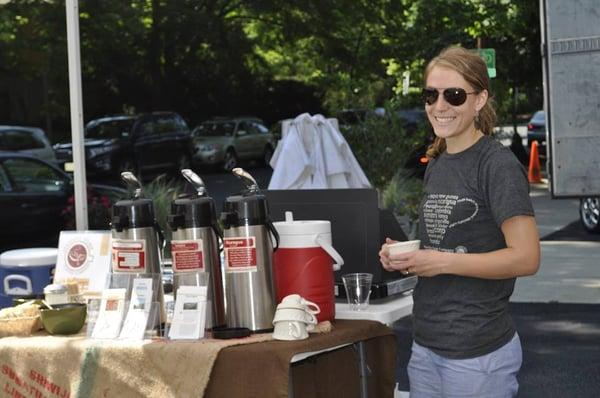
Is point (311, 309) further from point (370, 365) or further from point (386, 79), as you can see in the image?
point (386, 79)

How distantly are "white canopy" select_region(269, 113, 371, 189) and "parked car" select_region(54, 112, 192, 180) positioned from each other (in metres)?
1.31

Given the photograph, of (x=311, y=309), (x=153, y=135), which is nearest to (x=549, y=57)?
(x=153, y=135)

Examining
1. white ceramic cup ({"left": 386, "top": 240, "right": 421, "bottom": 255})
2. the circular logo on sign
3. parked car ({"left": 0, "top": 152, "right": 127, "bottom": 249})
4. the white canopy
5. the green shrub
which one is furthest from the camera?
the green shrub

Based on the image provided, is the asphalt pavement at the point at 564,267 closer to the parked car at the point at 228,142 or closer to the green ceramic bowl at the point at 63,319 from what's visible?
the parked car at the point at 228,142

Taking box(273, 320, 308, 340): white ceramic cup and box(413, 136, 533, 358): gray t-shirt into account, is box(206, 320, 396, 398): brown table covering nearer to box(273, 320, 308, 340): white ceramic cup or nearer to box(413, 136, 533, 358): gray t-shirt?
box(273, 320, 308, 340): white ceramic cup

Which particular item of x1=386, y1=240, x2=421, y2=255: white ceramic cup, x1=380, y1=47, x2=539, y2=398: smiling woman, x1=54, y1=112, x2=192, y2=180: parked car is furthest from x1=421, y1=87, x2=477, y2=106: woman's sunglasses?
x1=54, y1=112, x2=192, y2=180: parked car

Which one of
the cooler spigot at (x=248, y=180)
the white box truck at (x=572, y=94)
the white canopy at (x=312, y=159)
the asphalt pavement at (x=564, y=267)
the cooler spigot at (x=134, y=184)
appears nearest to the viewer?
the cooler spigot at (x=248, y=180)

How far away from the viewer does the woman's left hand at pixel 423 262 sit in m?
2.81

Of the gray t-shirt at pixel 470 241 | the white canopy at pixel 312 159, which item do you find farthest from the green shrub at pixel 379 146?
the gray t-shirt at pixel 470 241

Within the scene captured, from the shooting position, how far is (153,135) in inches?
322

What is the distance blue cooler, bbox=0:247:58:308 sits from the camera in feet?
12.8

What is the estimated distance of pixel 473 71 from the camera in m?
2.91

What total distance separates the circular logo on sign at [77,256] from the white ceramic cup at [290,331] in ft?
3.37

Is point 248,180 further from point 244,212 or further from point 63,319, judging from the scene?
point 63,319
